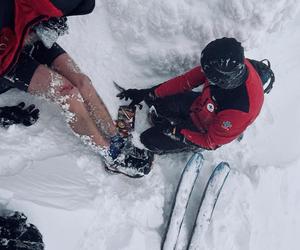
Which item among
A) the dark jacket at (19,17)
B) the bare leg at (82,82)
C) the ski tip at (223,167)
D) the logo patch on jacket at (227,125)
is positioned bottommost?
the ski tip at (223,167)

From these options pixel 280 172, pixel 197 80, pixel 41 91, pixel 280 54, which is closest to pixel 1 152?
pixel 41 91

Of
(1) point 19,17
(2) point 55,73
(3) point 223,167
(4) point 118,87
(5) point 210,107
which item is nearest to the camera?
(1) point 19,17

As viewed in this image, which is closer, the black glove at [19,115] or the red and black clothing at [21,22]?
the red and black clothing at [21,22]

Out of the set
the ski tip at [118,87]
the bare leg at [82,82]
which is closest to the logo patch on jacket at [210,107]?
the ski tip at [118,87]

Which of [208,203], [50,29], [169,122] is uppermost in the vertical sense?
[50,29]

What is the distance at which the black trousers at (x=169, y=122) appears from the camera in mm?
5262

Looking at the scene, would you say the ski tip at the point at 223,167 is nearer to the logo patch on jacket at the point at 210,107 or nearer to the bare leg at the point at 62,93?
the logo patch on jacket at the point at 210,107

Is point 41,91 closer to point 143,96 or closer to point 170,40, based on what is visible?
point 143,96

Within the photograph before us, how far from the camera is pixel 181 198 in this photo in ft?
16.1

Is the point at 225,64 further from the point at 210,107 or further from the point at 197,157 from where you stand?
the point at 197,157

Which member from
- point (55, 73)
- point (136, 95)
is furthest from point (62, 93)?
point (136, 95)

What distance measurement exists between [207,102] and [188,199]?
3.72 feet

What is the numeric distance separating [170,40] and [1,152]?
2.56m

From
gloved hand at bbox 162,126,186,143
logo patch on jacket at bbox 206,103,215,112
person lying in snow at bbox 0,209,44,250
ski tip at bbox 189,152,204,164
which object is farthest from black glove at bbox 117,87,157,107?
person lying in snow at bbox 0,209,44,250
